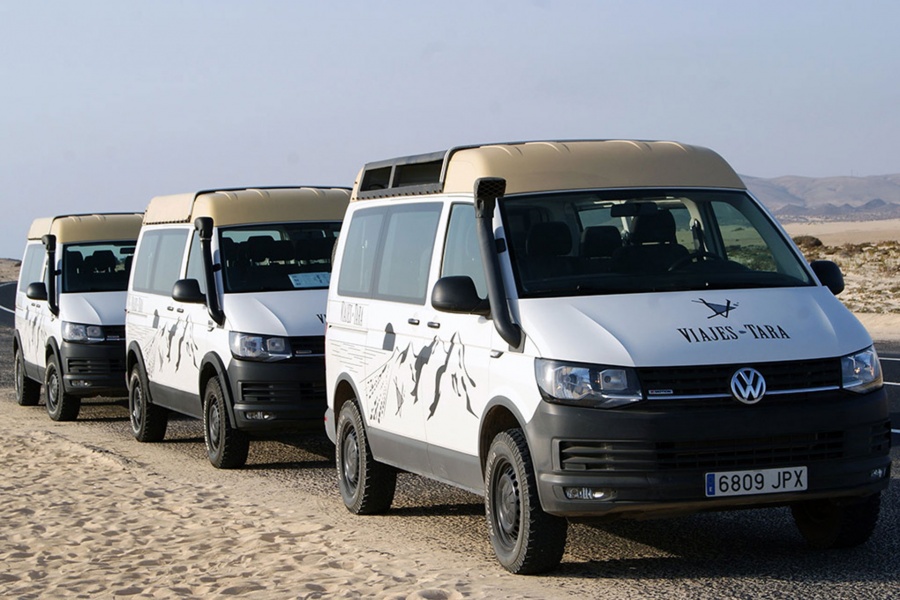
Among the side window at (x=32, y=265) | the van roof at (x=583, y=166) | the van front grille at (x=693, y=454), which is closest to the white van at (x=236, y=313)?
the van roof at (x=583, y=166)


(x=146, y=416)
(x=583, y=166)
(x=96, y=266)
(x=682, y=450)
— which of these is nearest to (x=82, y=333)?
(x=96, y=266)

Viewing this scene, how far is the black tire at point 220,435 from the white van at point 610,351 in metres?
2.88

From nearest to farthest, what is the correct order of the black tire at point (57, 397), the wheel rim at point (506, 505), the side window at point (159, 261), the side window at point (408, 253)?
the wheel rim at point (506, 505), the side window at point (408, 253), the side window at point (159, 261), the black tire at point (57, 397)

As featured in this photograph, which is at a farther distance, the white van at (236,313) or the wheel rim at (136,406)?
the wheel rim at (136,406)

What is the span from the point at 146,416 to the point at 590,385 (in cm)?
828

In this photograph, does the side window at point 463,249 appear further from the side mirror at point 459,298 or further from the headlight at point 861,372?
the headlight at point 861,372

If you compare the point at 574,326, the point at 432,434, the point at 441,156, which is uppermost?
the point at 441,156

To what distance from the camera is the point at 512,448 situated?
7.38 m

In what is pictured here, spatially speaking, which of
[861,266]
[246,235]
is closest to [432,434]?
[246,235]

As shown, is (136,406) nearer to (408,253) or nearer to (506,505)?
(408,253)

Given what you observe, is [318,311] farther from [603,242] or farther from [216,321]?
[603,242]

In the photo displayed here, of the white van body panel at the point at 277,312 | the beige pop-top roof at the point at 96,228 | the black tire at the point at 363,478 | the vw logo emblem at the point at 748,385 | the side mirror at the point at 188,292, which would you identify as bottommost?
the black tire at the point at 363,478

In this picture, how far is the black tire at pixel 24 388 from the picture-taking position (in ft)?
62.2

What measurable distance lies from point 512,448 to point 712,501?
39.7 inches
